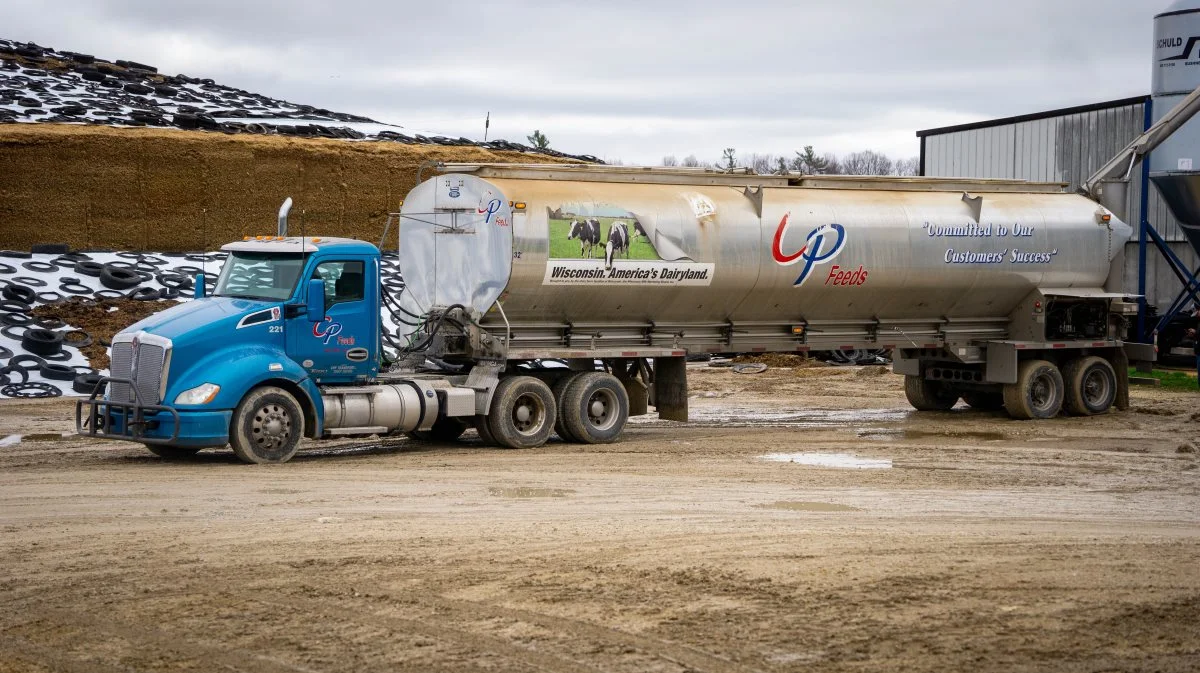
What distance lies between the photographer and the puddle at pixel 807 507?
13023mm

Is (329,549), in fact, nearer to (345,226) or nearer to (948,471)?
(948,471)

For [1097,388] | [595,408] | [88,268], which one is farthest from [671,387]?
[88,268]

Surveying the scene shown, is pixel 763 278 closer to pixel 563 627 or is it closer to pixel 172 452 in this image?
pixel 172 452

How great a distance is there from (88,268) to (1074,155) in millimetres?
24306

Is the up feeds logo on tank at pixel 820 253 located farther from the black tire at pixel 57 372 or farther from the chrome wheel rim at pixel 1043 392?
the black tire at pixel 57 372

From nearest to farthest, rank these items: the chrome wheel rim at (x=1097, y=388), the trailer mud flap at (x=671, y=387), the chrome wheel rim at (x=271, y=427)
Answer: the chrome wheel rim at (x=271, y=427), the trailer mud flap at (x=671, y=387), the chrome wheel rim at (x=1097, y=388)

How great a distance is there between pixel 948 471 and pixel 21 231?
25.9 metres

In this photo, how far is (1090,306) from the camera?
914 inches

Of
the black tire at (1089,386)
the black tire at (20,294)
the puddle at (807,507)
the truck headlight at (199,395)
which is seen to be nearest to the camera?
the puddle at (807,507)

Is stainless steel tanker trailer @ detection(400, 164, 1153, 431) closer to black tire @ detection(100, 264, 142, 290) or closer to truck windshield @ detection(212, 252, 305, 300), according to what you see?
truck windshield @ detection(212, 252, 305, 300)

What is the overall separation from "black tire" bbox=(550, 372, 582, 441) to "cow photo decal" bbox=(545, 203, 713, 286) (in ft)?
4.74

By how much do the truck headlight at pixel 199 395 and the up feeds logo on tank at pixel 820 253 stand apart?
8435 millimetres

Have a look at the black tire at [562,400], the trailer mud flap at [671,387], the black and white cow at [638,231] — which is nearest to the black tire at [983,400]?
the trailer mud flap at [671,387]

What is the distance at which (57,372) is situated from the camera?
24312 mm
